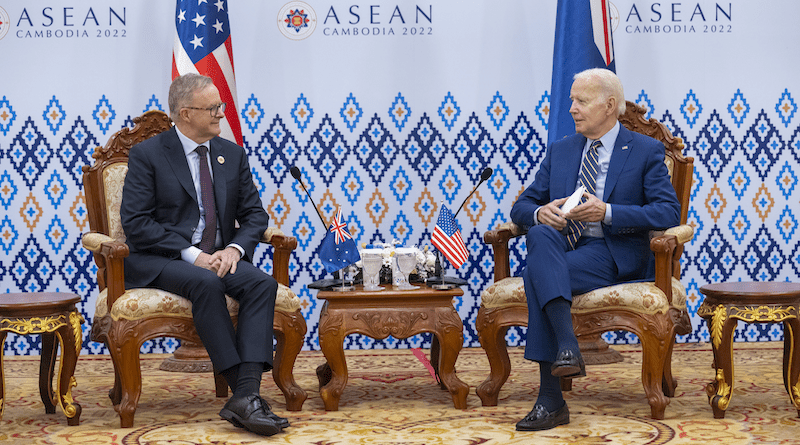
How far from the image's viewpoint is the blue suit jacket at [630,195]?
3.28 metres

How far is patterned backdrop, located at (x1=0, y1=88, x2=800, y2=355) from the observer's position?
4719 mm

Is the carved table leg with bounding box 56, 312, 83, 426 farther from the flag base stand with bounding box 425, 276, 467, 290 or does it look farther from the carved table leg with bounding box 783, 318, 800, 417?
the carved table leg with bounding box 783, 318, 800, 417

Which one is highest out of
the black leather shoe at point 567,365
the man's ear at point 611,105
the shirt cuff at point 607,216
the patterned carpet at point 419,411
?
the man's ear at point 611,105

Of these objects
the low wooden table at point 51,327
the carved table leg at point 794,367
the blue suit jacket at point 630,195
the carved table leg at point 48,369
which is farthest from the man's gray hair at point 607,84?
the carved table leg at point 48,369

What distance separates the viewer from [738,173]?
478 centimetres

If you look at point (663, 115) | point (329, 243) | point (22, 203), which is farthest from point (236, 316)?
point (663, 115)

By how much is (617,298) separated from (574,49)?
1.65m

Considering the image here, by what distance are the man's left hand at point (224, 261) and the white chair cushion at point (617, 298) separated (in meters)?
1.07

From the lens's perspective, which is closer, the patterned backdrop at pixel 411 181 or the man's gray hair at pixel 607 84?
the man's gray hair at pixel 607 84

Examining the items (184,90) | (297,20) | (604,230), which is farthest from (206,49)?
(604,230)

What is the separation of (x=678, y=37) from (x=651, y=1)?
10.5 inches

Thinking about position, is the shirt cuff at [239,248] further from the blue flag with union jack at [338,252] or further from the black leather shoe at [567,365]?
the black leather shoe at [567,365]

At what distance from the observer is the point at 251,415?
287cm

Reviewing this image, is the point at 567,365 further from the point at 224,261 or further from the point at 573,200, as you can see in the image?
the point at 224,261
